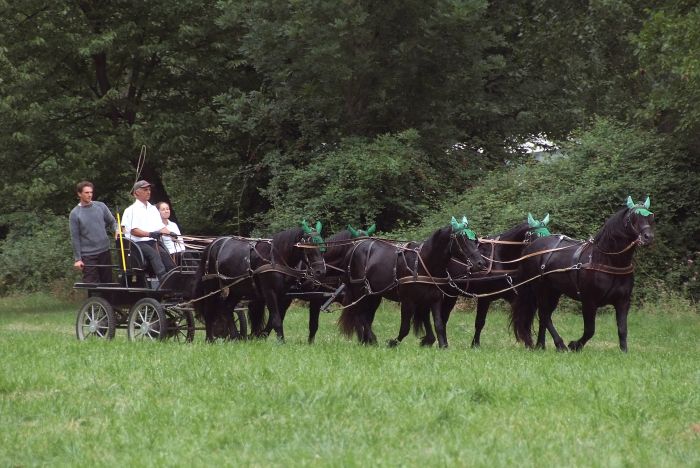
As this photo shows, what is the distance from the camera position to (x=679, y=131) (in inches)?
906

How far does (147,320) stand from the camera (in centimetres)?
1484

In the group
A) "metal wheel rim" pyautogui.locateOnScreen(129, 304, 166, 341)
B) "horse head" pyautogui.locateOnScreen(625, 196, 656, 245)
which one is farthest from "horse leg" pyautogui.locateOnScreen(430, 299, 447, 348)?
"metal wheel rim" pyautogui.locateOnScreen(129, 304, 166, 341)

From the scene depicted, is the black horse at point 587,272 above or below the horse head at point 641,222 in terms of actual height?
below

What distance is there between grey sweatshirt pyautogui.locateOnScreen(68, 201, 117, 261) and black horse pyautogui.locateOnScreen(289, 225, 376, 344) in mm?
2926

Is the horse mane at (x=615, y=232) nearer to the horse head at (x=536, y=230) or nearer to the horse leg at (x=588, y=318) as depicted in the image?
the horse leg at (x=588, y=318)

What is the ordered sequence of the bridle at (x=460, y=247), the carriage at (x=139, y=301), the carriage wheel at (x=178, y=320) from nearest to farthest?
the bridle at (x=460, y=247) → the carriage at (x=139, y=301) → the carriage wheel at (x=178, y=320)

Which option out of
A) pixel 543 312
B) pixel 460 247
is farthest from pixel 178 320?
pixel 543 312

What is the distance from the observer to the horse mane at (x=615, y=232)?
12602 millimetres

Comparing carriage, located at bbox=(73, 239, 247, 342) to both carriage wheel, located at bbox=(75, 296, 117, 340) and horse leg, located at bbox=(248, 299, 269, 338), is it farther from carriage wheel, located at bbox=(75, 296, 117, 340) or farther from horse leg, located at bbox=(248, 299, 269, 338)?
horse leg, located at bbox=(248, 299, 269, 338)

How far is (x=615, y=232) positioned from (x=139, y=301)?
6393 millimetres

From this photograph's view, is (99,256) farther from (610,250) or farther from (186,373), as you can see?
(610,250)

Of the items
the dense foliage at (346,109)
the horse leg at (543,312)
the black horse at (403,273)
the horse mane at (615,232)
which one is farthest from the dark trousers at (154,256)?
the dense foliage at (346,109)

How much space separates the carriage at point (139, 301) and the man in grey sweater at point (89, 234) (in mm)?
242

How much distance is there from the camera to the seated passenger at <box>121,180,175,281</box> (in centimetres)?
1496
